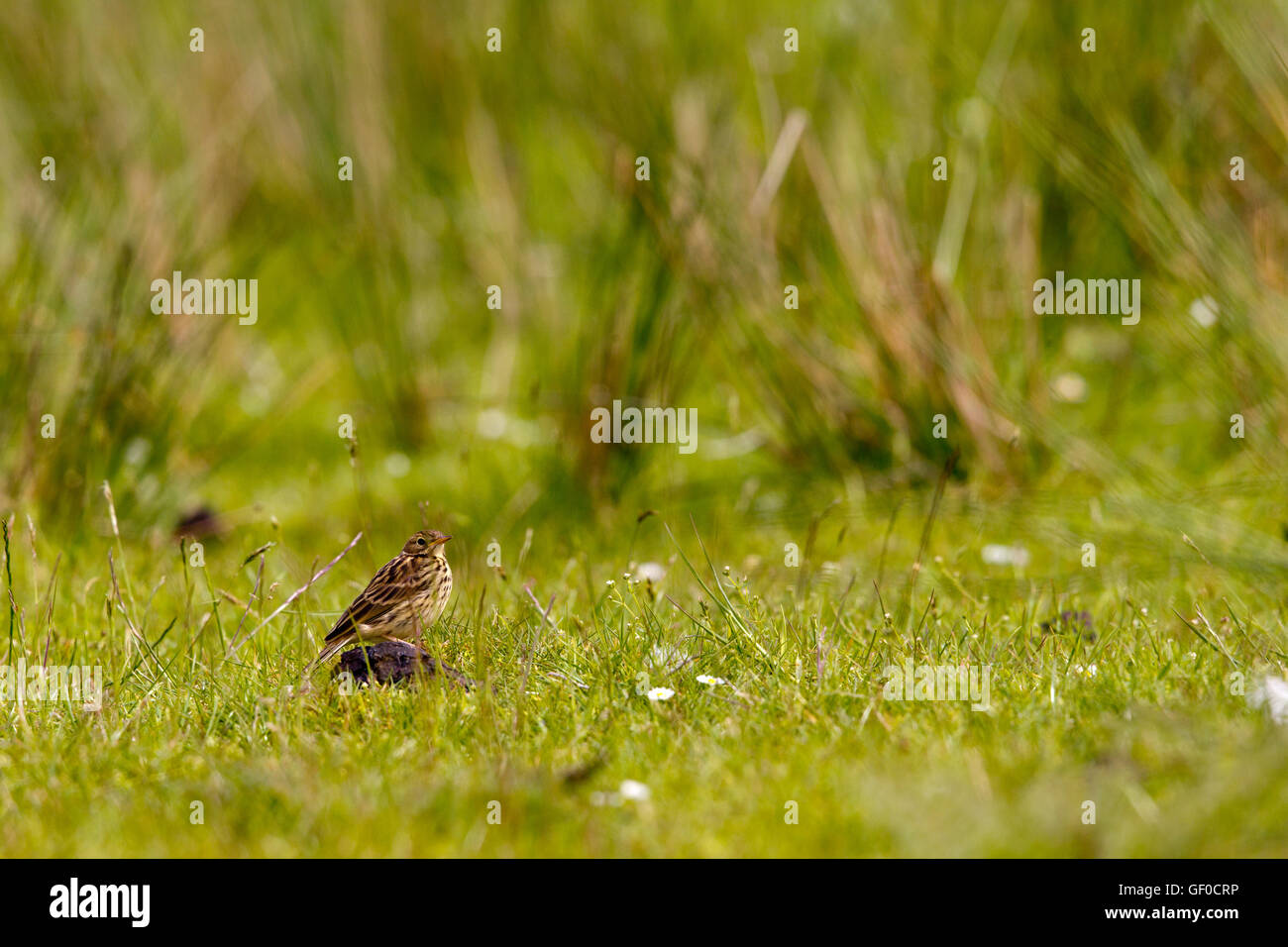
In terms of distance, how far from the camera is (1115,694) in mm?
3053

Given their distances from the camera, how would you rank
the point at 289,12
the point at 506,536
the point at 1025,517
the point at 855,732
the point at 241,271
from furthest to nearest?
the point at 289,12, the point at 241,271, the point at 506,536, the point at 1025,517, the point at 855,732

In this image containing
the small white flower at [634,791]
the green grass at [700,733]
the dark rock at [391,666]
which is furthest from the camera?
the dark rock at [391,666]

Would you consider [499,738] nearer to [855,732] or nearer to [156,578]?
[855,732]

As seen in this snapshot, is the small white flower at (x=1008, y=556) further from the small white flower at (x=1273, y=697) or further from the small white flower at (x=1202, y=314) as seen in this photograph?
the small white flower at (x=1273, y=697)

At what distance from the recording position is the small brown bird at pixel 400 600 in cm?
337

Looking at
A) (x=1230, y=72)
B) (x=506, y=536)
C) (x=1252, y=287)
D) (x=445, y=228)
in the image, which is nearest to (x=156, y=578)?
(x=506, y=536)

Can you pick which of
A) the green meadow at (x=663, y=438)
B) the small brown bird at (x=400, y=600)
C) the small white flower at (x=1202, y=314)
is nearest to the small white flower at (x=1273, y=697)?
the green meadow at (x=663, y=438)

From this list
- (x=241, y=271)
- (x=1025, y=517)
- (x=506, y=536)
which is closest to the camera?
(x=1025, y=517)

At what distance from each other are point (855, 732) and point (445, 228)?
526cm

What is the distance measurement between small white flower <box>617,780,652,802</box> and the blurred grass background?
1.75 m

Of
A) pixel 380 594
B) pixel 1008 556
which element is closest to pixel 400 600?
pixel 380 594

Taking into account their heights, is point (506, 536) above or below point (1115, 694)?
above

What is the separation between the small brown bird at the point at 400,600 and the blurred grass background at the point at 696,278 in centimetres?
86

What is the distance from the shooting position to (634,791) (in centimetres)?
273
